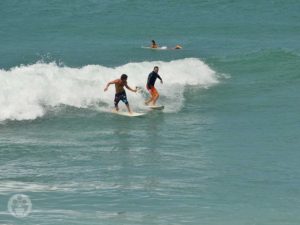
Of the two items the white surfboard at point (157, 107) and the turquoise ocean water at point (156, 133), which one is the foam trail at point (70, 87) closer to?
the turquoise ocean water at point (156, 133)

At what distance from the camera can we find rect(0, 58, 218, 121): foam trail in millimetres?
22281

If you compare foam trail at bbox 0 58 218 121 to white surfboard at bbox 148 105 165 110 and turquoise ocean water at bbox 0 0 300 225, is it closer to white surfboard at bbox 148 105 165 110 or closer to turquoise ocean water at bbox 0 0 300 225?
turquoise ocean water at bbox 0 0 300 225

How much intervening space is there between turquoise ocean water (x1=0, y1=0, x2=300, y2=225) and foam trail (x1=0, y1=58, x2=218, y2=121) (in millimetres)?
47

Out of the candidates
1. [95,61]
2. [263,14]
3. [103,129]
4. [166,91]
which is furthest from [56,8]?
[103,129]

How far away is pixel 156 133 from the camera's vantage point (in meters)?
20.1

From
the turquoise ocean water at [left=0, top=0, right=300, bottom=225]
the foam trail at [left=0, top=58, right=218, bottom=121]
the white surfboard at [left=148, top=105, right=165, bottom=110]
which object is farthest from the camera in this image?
the white surfboard at [left=148, top=105, right=165, bottom=110]

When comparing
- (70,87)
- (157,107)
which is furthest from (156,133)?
(70,87)

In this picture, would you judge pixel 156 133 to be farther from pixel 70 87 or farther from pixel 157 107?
pixel 70 87

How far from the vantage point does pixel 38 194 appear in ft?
46.4

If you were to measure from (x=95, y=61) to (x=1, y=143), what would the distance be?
52.8 ft

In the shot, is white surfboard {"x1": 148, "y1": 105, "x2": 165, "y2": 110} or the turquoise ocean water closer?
the turquoise ocean water

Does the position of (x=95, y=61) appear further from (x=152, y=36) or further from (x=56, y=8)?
(x=56, y=8)

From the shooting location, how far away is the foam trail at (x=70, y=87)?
22.3m

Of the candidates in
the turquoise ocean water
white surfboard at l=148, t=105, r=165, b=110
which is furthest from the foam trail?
white surfboard at l=148, t=105, r=165, b=110
